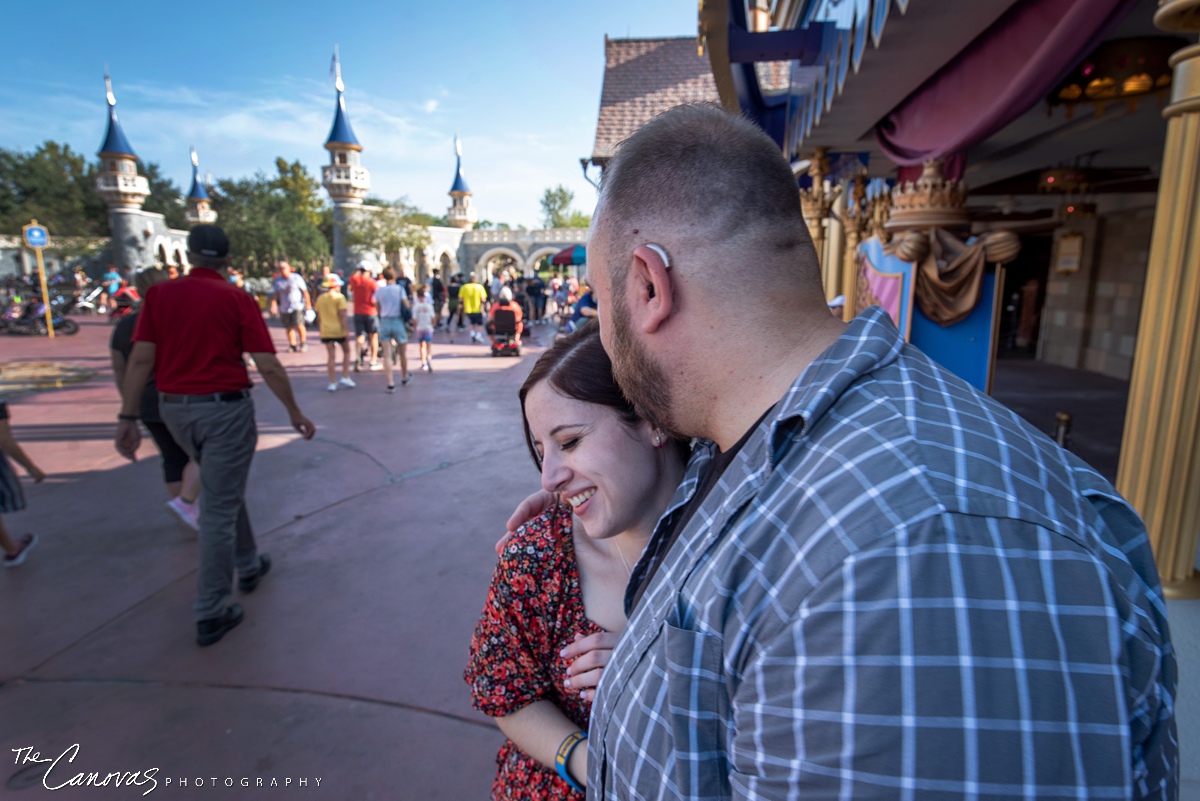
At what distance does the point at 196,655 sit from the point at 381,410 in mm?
5171

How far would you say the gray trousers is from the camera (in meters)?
3.19

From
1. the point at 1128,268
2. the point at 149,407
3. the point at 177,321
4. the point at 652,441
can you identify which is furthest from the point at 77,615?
the point at 1128,268

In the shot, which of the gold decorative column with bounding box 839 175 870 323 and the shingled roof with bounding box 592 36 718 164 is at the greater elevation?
the shingled roof with bounding box 592 36 718 164

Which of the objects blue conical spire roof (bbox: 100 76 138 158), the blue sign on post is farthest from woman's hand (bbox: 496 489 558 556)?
blue conical spire roof (bbox: 100 76 138 158)

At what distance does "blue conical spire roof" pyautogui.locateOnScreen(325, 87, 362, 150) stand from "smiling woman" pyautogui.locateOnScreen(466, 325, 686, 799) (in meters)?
33.8

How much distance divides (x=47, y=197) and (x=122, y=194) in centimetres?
1097

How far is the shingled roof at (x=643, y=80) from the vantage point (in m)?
14.3

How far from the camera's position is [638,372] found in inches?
41.0

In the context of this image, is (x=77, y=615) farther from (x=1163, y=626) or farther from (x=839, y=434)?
(x=1163, y=626)

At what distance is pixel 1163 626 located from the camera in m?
0.73

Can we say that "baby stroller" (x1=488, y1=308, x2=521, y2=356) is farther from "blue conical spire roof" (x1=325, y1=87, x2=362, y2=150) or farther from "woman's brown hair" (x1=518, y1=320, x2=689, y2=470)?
"blue conical spire roof" (x1=325, y1=87, x2=362, y2=150)

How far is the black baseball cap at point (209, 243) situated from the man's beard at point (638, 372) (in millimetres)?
3075

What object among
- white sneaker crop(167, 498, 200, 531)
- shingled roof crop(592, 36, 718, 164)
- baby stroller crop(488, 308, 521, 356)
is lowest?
white sneaker crop(167, 498, 200, 531)

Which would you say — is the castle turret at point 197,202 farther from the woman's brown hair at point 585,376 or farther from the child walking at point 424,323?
the woman's brown hair at point 585,376
